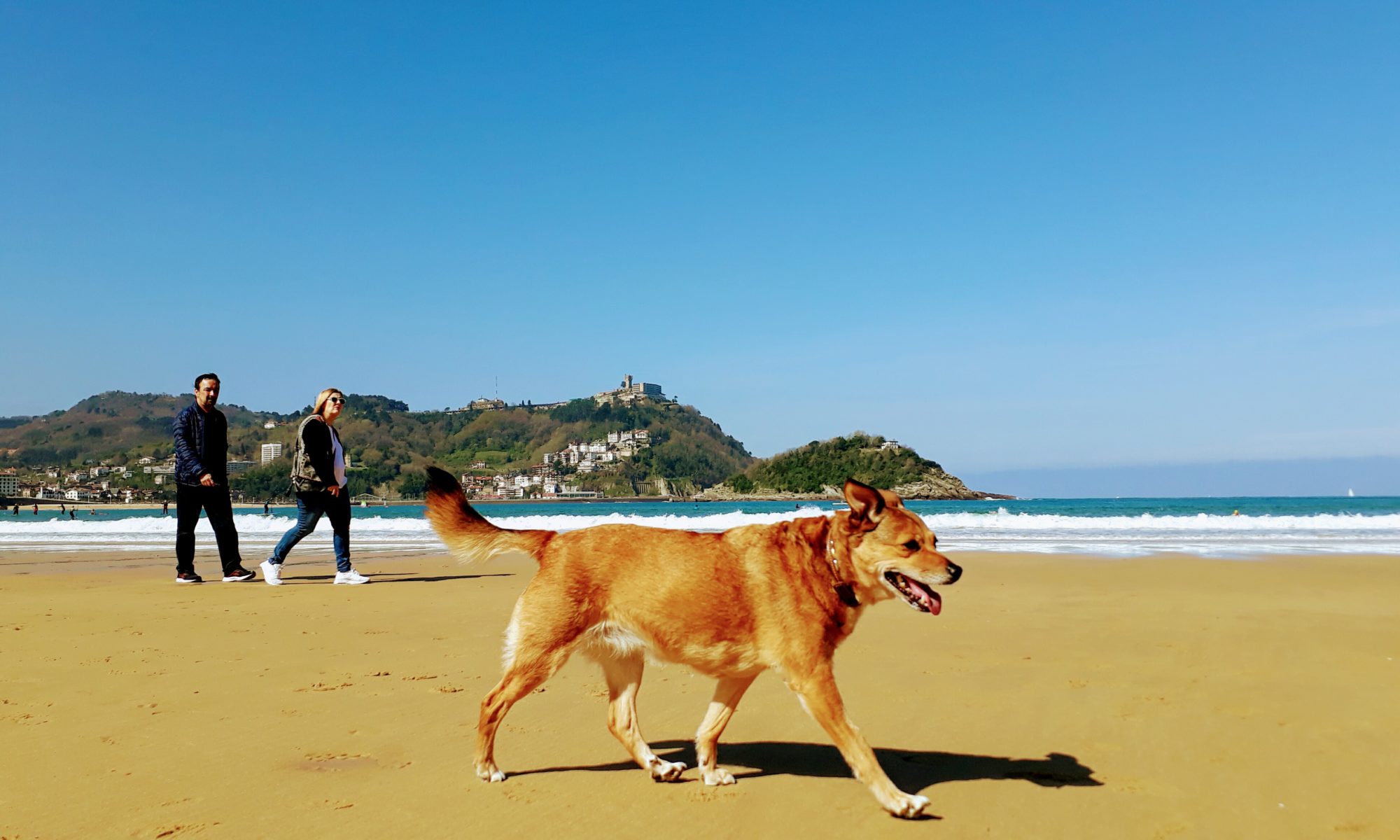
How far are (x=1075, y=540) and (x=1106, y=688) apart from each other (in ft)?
53.3

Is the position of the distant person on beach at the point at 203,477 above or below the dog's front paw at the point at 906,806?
above

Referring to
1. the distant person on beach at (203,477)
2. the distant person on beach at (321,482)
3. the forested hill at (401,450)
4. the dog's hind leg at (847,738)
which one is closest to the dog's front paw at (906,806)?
the dog's hind leg at (847,738)

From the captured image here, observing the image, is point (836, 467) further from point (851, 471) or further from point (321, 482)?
point (321, 482)

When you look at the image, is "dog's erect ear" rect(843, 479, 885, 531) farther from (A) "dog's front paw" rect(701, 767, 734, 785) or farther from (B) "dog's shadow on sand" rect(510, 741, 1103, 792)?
(A) "dog's front paw" rect(701, 767, 734, 785)

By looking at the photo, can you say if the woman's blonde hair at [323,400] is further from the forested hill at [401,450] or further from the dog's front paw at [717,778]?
the forested hill at [401,450]

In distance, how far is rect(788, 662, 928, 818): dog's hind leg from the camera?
3377mm

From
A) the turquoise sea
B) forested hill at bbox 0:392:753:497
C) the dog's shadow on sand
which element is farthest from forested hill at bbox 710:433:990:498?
the dog's shadow on sand

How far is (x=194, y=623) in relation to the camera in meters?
7.72

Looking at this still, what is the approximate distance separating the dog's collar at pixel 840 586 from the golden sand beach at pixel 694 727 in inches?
31.4

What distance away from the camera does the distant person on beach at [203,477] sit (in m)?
10.5

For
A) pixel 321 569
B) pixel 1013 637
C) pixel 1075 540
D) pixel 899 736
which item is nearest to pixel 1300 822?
pixel 899 736

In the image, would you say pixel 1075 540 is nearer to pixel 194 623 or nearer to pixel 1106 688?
pixel 1106 688

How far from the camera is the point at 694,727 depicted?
16.0 feet

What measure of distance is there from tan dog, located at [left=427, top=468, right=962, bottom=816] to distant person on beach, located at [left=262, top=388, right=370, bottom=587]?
299 inches
